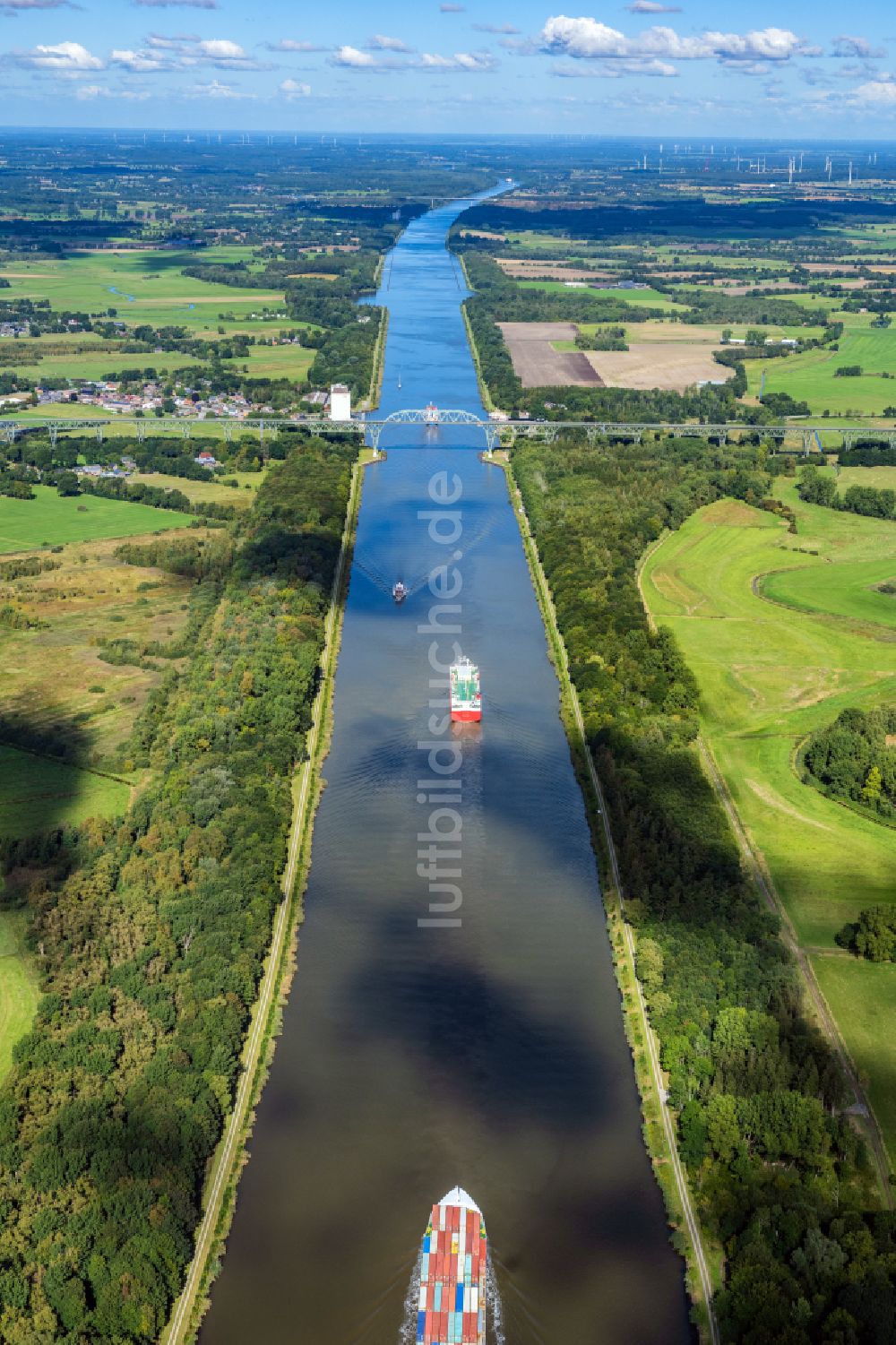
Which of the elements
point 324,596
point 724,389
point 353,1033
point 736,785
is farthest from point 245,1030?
point 724,389

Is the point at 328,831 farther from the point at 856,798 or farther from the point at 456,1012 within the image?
the point at 856,798

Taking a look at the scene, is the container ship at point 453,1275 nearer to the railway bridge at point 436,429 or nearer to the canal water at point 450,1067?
the canal water at point 450,1067

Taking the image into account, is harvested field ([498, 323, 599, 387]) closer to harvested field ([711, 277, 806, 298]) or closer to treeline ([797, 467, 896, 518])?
Result: treeline ([797, 467, 896, 518])

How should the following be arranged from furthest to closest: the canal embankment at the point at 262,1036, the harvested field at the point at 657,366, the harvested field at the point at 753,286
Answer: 1. the harvested field at the point at 753,286
2. the harvested field at the point at 657,366
3. the canal embankment at the point at 262,1036

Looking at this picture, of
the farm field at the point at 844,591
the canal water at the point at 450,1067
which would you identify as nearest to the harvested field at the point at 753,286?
the farm field at the point at 844,591

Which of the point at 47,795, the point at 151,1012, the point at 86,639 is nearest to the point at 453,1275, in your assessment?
the point at 151,1012

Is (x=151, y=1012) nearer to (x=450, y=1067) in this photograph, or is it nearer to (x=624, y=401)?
(x=450, y=1067)
